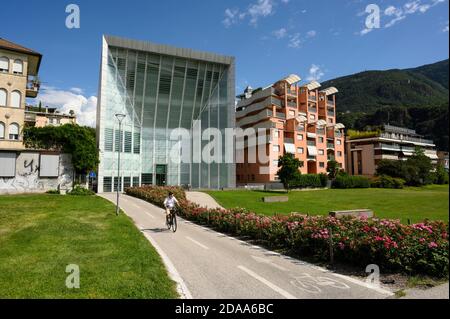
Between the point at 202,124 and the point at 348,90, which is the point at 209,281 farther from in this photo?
the point at 348,90

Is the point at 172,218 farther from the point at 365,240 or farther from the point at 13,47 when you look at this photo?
the point at 13,47

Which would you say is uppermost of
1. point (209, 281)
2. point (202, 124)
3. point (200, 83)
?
point (200, 83)

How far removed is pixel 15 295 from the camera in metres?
5.89

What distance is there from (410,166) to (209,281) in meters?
67.4

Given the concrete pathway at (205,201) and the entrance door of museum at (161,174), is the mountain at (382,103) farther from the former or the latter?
the concrete pathway at (205,201)

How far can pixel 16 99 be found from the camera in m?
32.2

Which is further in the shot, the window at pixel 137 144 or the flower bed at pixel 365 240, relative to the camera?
the window at pixel 137 144

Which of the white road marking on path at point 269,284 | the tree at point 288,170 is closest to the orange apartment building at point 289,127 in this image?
the tree at point 288,170

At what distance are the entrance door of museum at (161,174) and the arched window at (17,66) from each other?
2366cm

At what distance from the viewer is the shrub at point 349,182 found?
57.8 meters

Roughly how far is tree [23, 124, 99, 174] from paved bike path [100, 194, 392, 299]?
2644 centimetres

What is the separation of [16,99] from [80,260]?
31588 millimetres

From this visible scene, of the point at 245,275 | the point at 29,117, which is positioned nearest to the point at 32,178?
the point at 29,117
